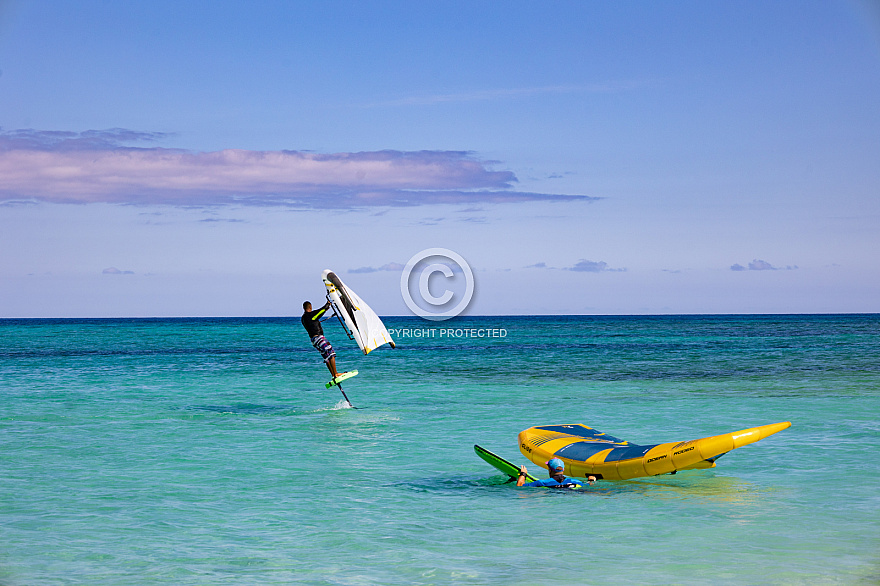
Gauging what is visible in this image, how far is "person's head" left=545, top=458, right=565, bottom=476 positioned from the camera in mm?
12219

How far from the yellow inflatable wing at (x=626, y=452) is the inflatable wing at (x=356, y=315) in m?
5.39

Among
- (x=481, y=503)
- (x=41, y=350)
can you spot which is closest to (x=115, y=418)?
(x=481, y=503)

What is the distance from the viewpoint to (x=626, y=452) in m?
12.5

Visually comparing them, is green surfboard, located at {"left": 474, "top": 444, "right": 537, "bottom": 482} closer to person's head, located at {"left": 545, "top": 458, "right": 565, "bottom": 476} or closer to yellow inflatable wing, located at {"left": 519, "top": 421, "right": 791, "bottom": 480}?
person's head, located at {"left": 545, "top": 458, "right": 565, "bottom": 476}

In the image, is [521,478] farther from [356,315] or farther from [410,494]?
[356,315]

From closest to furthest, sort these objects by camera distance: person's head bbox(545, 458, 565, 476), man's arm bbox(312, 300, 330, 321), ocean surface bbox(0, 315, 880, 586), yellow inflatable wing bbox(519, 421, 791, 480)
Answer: ocean surface bbox(0, 315, 880, 586), yellow inflatable wing bbox(519, 421, 791, 480), person's head bbox(545, 458, 565, 476), man's arm bbox(312, 300, 330, 321)

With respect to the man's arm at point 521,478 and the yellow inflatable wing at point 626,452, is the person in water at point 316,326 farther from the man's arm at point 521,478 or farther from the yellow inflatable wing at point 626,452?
the man's arm at point 521,478

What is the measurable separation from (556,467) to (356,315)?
24.6 feet

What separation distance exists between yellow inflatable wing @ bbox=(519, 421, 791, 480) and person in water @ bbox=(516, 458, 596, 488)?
0.30 metres

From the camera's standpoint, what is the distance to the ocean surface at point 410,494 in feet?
28.3

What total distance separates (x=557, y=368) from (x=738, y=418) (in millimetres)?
18610

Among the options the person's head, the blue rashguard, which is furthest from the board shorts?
the blue rashguard

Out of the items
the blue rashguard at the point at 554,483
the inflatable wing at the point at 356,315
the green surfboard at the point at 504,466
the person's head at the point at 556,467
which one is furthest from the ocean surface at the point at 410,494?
the inflatable wing at the point at 356,315
